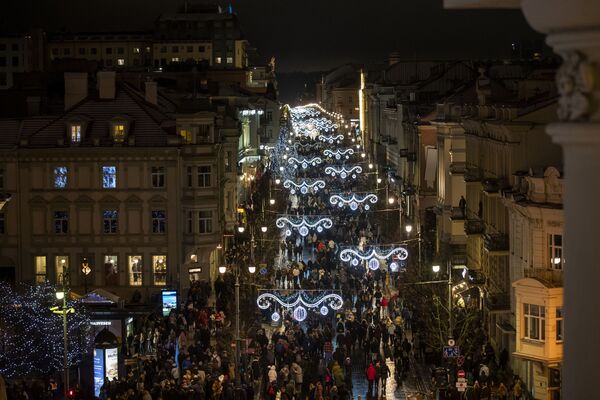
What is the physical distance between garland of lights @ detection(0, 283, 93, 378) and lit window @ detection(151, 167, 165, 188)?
57.0 ft

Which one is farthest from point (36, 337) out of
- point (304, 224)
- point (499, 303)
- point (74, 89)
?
point (304, 224)

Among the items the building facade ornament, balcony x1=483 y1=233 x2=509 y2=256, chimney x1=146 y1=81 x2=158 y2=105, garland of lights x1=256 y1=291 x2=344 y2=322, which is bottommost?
garland of lights x1=256 y1=291 x2=344 y2=322

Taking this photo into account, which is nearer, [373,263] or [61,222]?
[373,263]

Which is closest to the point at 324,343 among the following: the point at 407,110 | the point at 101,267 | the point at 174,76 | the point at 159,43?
the point at 101,267

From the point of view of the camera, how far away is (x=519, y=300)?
33.5 metres

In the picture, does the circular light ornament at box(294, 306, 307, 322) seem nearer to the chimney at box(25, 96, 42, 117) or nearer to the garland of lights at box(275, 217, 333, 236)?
the chimney at box(25, 96, 42, 117)

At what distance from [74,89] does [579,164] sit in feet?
174

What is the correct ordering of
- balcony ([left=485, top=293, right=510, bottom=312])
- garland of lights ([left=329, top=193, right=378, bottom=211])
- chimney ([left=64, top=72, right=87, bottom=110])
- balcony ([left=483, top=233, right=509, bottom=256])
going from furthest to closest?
garland of lights ([left=329, top=193, right=378, bottom=211]), chimney ([left=64, top=72, right=87, bottom=110]), balcony ([left=483, top=233, right=509, bottom=256]), balcony ([left=485, top=293, right=510, bottom=312])

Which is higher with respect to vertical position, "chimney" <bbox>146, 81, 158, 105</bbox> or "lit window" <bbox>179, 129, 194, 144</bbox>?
"chimney" <bbox>146, 81, 158, 105</bbox>

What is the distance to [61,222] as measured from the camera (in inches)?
2205

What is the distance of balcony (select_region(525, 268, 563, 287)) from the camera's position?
3272 centimetres

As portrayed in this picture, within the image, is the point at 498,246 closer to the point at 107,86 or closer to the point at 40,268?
the point at 107,86

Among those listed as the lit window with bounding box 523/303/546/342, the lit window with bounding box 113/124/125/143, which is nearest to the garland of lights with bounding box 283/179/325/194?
the lit window with bounding box 113/124/125/143

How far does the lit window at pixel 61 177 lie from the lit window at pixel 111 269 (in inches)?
142
